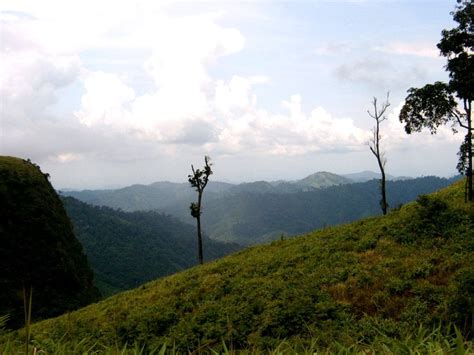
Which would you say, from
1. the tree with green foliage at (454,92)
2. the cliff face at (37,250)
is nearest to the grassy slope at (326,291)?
the tree with green foliage at (454,92)

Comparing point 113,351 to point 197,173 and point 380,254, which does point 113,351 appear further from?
point 197,173

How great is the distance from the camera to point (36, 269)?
6366 cm

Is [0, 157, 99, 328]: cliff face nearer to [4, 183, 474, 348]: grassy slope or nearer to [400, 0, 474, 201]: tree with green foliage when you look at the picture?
[4, 183, 474, 348]: grassy slope

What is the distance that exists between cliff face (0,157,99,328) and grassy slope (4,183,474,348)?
3717cm

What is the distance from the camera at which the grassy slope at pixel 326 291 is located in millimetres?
17578

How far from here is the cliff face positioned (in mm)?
59656

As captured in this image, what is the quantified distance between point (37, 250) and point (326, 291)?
5972cm

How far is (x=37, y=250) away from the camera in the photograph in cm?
6581

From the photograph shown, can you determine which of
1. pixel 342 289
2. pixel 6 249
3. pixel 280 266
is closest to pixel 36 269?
pixel 6 249

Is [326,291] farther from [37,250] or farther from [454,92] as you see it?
[37,250]

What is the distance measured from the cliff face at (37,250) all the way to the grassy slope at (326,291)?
3717 cm

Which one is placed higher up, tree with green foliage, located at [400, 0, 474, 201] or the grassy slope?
tree with green foliage, located at [400, 0, 474, 201]

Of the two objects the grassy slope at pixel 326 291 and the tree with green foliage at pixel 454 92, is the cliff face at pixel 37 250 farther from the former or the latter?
the tree with green foliage at pixel 454 92

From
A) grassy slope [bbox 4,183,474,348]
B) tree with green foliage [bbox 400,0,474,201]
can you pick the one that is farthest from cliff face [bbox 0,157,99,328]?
tree with green foliage [bbox 400,0,474,201]
